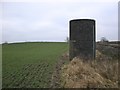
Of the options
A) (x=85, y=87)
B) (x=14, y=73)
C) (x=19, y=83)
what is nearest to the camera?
(x=85, y=87)

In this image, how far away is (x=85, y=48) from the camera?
1327cm

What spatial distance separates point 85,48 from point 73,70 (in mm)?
4146

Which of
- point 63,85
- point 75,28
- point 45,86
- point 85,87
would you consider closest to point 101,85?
point 85,87

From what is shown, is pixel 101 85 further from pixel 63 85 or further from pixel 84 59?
pixel 84 59

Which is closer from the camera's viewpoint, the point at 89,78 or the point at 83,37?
the point at 89,78

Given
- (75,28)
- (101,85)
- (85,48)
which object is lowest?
(101,85)

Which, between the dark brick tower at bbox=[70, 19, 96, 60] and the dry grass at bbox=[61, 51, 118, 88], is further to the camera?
the dark brick tower at bbox=[70, 19, 96, 60]

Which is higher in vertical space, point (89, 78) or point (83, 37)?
point (83, 37)

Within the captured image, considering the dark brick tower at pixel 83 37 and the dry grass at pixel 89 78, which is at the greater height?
the dark brick tower at pixel 83 37

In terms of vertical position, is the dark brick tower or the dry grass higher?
the dark brick tower

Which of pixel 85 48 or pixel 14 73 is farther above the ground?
pixel 85 48

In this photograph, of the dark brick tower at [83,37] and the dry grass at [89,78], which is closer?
the dry grass at [89,78]

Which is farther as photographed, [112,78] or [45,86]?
[112,78]

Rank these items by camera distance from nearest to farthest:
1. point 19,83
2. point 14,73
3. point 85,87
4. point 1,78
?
1. point 85,87
2. point 19,83
3. point 1,78
4. point 14,73
